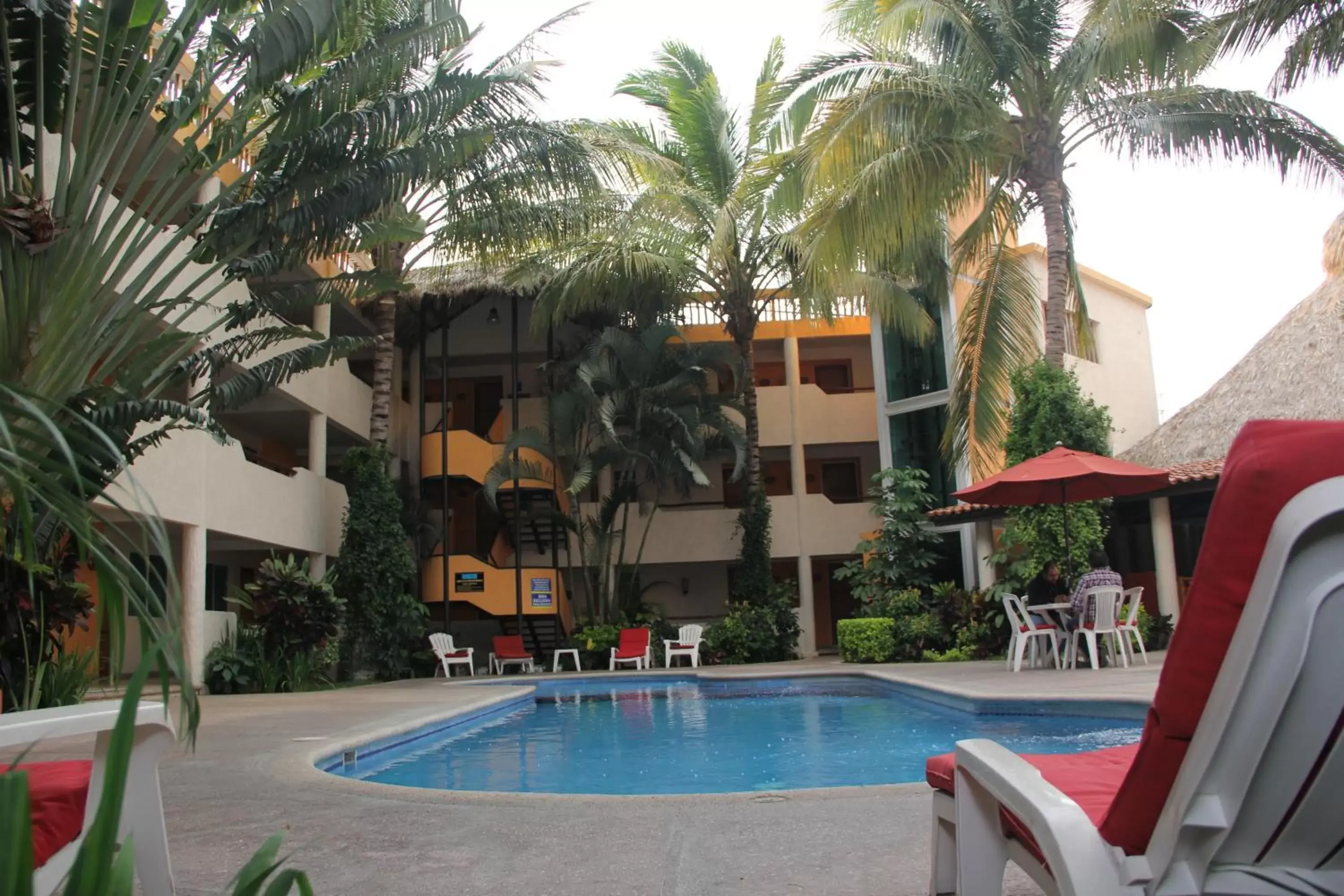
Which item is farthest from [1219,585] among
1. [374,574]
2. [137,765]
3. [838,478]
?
[838,478]

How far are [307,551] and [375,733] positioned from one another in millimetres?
11358

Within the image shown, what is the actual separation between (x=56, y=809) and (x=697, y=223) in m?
17.4

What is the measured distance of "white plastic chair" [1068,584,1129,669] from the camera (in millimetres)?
10219

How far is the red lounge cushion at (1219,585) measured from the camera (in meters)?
1.29

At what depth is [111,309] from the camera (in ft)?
22.6

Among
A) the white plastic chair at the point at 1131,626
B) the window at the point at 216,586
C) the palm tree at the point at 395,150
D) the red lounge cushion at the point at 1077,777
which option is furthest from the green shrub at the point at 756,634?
the red lounge cushion at the point at 1077,777

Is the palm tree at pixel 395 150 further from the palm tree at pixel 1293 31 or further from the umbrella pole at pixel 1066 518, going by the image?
the palm tree at pixel 1293 31

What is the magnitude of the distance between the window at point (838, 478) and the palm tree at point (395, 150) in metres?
13.8

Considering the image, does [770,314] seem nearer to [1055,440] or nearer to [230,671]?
[1055,440]

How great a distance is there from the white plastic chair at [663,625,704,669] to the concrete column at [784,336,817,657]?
307 centimetres

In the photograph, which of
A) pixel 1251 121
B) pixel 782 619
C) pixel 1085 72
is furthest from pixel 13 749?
pixel 782 619

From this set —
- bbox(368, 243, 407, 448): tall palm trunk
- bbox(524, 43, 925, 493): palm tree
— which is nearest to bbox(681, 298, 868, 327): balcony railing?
bbox(524, 43, 925, 493): palm tree

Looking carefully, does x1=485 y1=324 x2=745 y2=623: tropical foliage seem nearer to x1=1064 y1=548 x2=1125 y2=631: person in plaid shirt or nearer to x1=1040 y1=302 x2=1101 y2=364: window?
x1=1040 y1=302 x2=1101 y2=364: window

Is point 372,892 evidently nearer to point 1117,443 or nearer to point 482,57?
point 482,57
